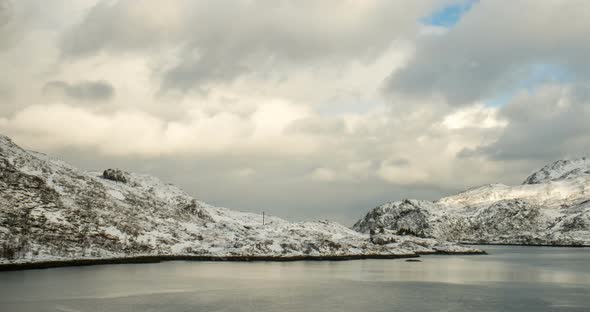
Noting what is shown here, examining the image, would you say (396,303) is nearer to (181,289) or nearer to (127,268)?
(181,289)

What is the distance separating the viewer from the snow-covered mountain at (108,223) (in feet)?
373

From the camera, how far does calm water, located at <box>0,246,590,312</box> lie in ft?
216

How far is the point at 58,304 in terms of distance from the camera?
62.7 metres

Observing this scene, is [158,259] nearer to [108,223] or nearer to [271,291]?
[108,223]

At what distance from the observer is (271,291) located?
268 ft


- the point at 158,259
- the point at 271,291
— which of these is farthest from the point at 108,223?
the point at 271,291

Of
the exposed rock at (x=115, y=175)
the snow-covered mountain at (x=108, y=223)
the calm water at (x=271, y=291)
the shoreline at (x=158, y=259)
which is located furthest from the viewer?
the exposed rock at (x=115, y=175)

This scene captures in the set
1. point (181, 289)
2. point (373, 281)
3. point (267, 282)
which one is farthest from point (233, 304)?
point (373, 281)

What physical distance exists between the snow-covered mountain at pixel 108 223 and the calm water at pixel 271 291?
13.0 metres

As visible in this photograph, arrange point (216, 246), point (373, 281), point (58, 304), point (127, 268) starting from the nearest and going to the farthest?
point (58, 304) < point (373, 281) < point (127, 268) < point (216, 246)

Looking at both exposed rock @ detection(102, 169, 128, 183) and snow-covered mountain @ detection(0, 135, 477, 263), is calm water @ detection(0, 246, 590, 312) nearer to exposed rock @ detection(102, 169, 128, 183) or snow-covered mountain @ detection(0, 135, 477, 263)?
snow-covered mountain @ detection(0, 135, 477, 263)

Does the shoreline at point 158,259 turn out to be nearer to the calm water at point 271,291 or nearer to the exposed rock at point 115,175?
the calm water at point 271,291

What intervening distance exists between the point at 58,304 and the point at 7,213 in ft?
197

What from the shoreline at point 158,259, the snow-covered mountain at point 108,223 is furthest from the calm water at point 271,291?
the snow-covered mountain at point 108,223
